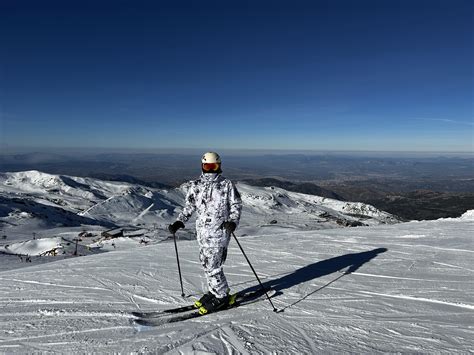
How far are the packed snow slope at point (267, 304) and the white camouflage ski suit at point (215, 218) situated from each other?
70 cm

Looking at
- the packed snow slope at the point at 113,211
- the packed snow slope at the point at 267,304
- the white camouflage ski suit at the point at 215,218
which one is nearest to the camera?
the packed snow slope at the point at 267,304

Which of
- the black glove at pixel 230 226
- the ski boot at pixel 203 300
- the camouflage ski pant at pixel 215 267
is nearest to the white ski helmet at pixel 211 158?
the black glove at pixel 230 226

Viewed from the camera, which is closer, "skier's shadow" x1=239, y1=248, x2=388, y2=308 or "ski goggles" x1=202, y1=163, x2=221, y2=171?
"ski goggles" x1=202, y1=163, x2=221, y2=171

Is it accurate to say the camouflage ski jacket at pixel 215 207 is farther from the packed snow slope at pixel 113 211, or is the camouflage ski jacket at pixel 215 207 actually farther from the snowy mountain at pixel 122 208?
the snowy mountain at pixel 122 208

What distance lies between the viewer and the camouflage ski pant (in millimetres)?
5500

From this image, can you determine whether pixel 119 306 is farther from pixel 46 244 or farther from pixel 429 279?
pixel 46 244

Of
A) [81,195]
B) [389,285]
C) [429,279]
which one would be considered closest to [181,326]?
[389,285]

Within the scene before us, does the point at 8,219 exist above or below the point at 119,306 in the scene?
below

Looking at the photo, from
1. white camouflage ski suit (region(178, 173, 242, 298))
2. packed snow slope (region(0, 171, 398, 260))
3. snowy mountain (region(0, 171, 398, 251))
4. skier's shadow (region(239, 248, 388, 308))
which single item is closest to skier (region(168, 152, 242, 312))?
white camouflage ski suit (region(178, 173, 242, 298))

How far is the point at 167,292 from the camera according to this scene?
659 cm

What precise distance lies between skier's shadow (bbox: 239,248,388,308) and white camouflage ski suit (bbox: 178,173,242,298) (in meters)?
1.50

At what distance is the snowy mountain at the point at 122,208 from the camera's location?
40156mm

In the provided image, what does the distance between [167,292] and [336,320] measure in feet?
10.8

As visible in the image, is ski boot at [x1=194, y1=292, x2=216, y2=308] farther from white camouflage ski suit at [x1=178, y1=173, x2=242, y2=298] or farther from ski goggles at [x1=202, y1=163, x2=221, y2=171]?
ski goggles at [x1=202, y1=163, x2=221, y2=171]
